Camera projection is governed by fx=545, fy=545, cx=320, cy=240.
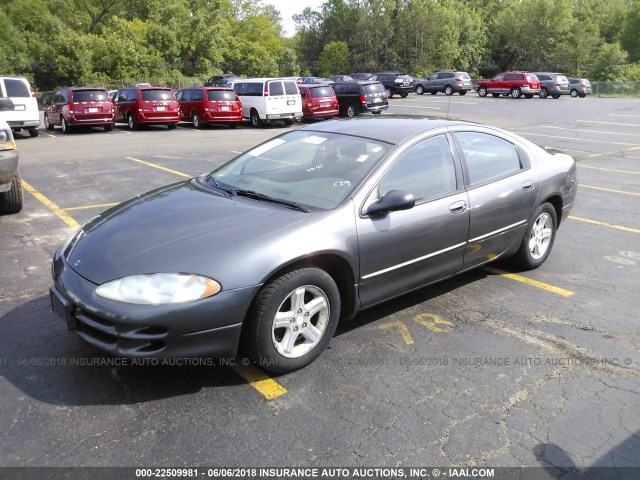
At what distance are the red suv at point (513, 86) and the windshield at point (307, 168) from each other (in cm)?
3577

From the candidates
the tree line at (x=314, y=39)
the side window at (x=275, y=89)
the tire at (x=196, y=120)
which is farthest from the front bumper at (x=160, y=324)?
the tree line at (x=314, y=39)

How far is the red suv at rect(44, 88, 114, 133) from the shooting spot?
1862 cm

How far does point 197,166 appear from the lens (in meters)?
11.5

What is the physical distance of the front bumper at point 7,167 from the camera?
6387mm

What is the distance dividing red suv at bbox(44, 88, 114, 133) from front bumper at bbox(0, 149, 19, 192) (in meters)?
13.2

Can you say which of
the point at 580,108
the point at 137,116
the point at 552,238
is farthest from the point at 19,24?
the point at 552,238

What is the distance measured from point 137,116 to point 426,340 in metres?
18.3

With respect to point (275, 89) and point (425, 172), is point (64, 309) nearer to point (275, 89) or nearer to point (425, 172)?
point (425, 172)

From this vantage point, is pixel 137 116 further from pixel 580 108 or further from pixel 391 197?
pixel 580 108

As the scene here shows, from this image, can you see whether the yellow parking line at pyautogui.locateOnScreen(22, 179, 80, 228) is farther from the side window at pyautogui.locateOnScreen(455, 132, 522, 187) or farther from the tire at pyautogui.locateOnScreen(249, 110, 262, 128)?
the tire at pyautogui.locateOnScreen(249, 110, 262, 128)

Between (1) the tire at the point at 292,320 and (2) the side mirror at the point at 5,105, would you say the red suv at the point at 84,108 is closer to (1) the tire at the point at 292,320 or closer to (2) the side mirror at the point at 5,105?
(2) the side mirror at the point at 5,105

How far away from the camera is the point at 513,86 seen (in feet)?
121

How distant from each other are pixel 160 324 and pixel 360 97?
22101mm

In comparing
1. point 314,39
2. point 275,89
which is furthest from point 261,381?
point 314,39
